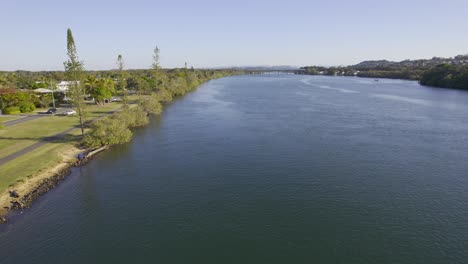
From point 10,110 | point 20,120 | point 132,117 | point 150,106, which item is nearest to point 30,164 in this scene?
point 132,117

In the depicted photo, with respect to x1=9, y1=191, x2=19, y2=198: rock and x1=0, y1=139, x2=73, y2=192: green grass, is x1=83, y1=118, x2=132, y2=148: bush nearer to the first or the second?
x1=0, y1=139, x2=73, y2=192: green grass

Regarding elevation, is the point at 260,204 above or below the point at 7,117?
below

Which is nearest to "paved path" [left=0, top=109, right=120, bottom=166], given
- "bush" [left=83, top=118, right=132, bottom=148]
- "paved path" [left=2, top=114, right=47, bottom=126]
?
"bush" [left=83, top=118, right=132, bottom=148]

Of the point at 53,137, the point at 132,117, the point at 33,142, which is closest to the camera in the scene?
the point at 33,142

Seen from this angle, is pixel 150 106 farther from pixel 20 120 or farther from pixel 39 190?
pixel 39 190

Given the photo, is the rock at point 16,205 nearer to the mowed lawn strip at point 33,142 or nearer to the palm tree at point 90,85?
the mowed lawn strip at point 33,142

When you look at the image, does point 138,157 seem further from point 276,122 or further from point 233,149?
point 276,122
